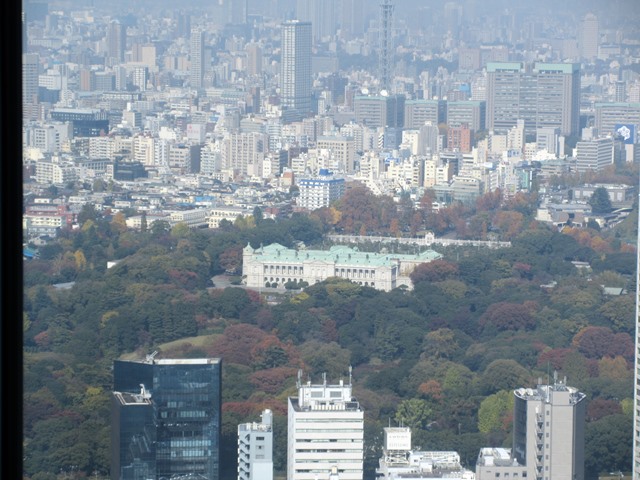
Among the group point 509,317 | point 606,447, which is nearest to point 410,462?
point 606,447

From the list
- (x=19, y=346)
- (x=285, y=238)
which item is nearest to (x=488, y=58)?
(x=285, y=238)

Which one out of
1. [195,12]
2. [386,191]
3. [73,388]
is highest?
[195,12]

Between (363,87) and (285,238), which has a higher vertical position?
(363,87)

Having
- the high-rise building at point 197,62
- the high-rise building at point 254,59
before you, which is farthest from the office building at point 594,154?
the high-rise building at point 197,62

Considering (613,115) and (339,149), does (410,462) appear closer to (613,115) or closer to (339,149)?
(339,149)

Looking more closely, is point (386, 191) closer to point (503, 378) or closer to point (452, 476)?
point (503, 378)

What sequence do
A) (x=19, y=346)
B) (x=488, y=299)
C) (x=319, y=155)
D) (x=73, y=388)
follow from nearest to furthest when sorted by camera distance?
1. (x=19, y=346)
2. (x=73, y=388)
3. (x=488, y=299)
4. (x=319, y=155)
